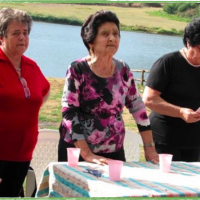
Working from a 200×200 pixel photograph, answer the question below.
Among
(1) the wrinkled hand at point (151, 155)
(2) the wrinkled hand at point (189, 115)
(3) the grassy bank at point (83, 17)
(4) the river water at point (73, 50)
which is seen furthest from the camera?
(4) the river water at point (73, 50)

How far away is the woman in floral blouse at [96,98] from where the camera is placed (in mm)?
2697

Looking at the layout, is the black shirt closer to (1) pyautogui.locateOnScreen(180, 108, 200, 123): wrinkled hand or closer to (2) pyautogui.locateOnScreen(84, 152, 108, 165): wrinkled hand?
(1) pyautogui.locateOnScreen(180, 108, 200, 123): wrinkled hand

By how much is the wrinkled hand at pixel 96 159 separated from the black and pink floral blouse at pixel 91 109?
87 millimetres

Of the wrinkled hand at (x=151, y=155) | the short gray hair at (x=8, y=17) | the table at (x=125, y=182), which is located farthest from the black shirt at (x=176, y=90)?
the short gray hair at (x=8, y=17)

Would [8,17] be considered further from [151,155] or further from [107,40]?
[151,155]

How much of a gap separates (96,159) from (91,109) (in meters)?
0.29

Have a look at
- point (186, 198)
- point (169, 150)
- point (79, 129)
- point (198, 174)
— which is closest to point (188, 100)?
point (169, 150)

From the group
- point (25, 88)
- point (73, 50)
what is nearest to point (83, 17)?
point (25, 88)

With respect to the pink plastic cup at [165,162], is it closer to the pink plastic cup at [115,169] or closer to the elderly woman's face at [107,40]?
the pink plastic cup at [115,169]

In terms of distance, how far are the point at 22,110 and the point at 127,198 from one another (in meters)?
0.97

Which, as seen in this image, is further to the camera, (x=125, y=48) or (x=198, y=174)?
(x=125, y=48)

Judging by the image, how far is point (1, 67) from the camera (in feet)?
8.98

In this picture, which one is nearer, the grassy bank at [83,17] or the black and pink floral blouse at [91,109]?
the black and pink floral blouse at [91,109]

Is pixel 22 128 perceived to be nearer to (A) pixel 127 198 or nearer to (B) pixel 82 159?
(B) pixel 82 159
